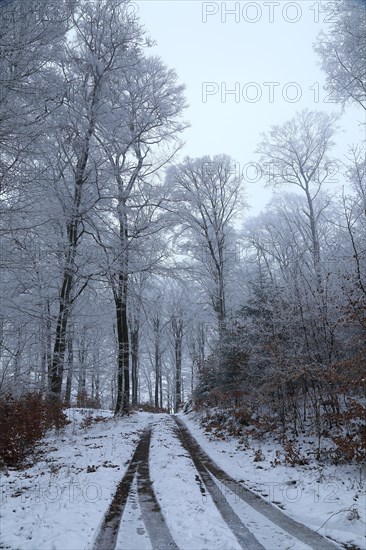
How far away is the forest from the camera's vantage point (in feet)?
24.2

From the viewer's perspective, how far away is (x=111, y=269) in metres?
12.3

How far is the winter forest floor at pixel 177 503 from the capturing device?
4094mm

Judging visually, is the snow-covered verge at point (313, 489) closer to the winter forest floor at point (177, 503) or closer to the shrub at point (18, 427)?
the winter forest floor at point (177, 503)

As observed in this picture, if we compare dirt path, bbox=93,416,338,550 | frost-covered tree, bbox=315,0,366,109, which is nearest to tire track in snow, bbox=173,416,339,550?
dirt path, bbox=93,416,338,550

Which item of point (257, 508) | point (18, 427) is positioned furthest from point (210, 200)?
point (257, 508)

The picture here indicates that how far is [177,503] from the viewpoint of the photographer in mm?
5320

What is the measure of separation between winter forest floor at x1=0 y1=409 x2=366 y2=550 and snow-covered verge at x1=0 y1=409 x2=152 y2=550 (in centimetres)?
2

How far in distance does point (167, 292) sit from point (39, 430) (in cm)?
2217

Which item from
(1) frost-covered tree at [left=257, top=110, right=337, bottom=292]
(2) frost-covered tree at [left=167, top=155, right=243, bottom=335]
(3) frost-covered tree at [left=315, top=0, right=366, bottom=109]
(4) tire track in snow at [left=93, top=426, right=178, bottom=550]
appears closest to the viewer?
(4) tire track in snow at [left=93, top=426, right=178, bottom=550]

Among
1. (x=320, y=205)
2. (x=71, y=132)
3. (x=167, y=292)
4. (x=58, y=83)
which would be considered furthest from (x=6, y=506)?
(x=167, y=292)

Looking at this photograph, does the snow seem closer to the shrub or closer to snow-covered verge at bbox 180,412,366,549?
snow-covered verge at bbox 180,412,366,549

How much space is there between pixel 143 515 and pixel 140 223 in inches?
446

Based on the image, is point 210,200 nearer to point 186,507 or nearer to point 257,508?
point 257,508

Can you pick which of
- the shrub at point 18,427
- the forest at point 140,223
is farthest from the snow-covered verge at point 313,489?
the shrub at point 18,427
